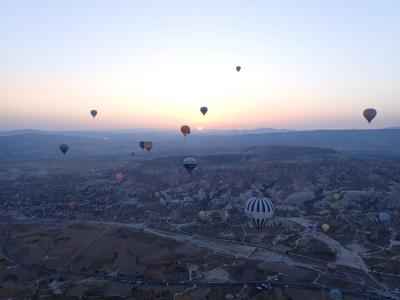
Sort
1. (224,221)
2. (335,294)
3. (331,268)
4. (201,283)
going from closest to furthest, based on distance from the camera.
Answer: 1. (335,294)
2. (201,283)
3. (331,268)
4. (224,221)

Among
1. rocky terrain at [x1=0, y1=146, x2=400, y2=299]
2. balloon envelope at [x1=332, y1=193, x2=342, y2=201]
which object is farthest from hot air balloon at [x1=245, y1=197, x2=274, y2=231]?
balloon envelope at [x1=332, y1=193, x2=342, y2=201]

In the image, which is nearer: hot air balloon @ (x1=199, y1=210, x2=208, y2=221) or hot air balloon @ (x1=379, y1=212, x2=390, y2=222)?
hot air balloon @ (x1=379, y1=212, x2=390, y2=222)

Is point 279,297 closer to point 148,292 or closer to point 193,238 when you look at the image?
point 148,292

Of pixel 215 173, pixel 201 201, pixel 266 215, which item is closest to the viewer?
pixel 266 215

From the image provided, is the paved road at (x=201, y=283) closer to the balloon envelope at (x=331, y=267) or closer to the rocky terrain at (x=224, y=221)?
the rocky terrain at (x=224, y=221)

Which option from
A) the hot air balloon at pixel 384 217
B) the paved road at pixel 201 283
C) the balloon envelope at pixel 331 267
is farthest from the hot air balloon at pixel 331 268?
the hot air balloon at pixel 384 217

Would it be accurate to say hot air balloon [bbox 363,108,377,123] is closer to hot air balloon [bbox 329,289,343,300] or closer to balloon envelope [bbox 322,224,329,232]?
balloon envelope [bbox 322,224,329,232]

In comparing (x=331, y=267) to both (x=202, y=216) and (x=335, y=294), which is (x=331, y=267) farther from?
(x=202, y=216)

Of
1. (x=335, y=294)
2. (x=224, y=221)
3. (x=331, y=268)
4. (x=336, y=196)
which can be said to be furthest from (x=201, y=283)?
(x=336, y=196)

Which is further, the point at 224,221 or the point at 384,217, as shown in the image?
the point at 224,221

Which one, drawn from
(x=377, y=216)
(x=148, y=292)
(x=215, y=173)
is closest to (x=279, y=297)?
(x=148, y=292)

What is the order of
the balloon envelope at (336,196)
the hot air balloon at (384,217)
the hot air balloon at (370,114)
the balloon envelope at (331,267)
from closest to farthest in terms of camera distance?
the balloon envelope at (331,267) → the hot air balloon at (384,217) → the hot air balloon at (370,114) → the balloon envelope at (336,196)
